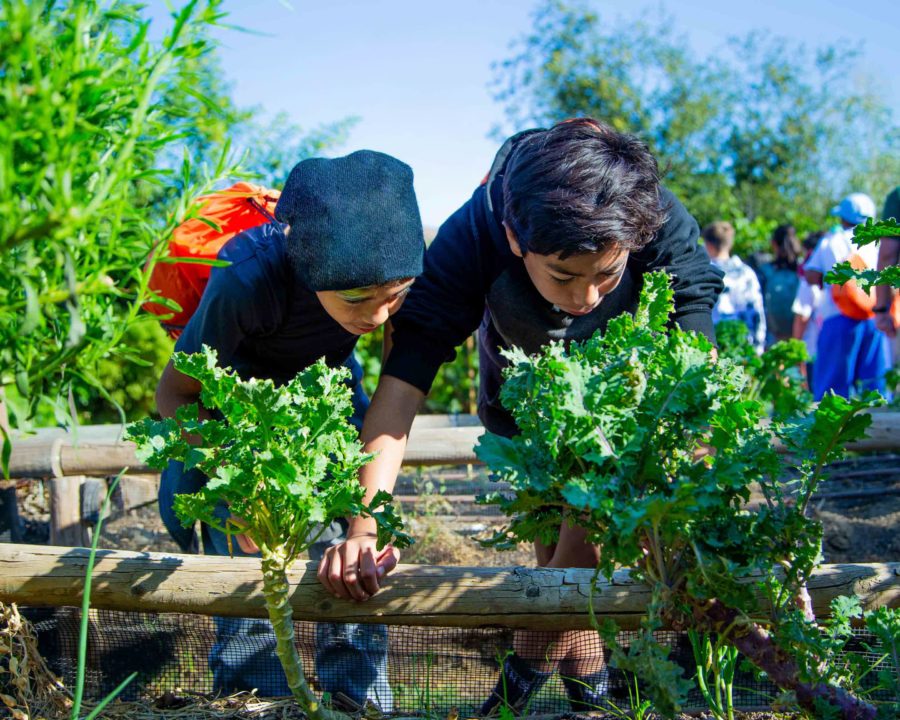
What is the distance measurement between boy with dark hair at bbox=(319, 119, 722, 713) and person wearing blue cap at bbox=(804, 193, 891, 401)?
4318 mm

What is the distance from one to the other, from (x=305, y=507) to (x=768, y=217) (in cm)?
2170

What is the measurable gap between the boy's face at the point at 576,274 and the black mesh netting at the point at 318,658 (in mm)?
901

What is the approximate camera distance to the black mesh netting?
2.30 m

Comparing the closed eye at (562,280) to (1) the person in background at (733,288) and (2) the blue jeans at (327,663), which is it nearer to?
(2) the blue jeans at (327,663)

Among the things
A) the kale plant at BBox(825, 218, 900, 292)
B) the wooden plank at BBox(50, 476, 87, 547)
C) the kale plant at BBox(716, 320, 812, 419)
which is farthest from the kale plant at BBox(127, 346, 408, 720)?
the kale plant at BBox(716, 320, 812, 419)

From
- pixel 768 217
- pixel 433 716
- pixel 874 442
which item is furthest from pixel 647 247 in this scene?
pixel 768 217

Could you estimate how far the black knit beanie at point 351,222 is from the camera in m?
1.96

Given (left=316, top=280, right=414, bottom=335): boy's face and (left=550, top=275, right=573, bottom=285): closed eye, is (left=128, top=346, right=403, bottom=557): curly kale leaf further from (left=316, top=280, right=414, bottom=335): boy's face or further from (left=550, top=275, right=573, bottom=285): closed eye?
(left=550, top=275, right=573, bottom=285): closed eye

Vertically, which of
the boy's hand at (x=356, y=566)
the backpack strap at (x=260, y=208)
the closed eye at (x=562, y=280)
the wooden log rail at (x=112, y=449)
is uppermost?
the backpack strap at (x=260, y=208)

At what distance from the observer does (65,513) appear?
4285mm

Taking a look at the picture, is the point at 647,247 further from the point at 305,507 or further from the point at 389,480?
the point at 305,507

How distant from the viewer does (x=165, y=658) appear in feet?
7.76

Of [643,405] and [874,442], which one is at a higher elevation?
[643,405]

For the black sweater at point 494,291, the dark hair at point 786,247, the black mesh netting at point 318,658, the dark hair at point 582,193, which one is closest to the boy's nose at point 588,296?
the dark hair at point 582,193
